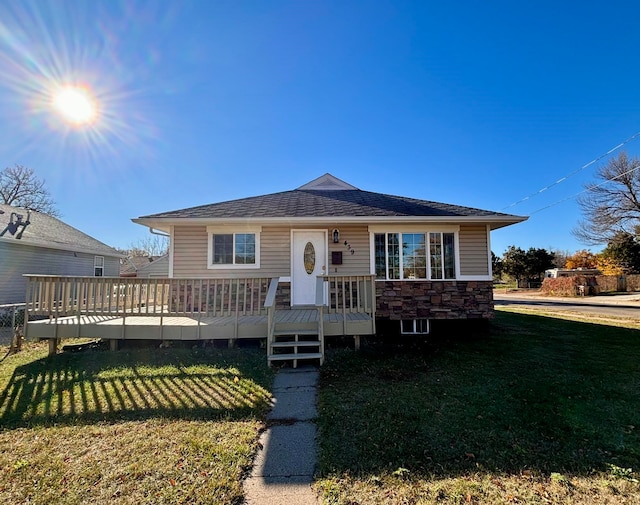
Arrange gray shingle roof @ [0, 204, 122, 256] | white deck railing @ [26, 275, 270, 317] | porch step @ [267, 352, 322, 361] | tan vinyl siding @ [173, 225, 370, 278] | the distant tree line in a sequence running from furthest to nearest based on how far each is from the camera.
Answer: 1. the distant tree line
2. gray shingle roof @ [0, 204, 122, 256]
3. tan vinyl siding @ [173, 225, 370, 278]
4. white deck railing @ [26, 275, 270, 317]
5. porch step @ [267, 352, 322, 361]

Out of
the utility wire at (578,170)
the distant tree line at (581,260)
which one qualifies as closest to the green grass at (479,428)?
the utility wire at (578,170)

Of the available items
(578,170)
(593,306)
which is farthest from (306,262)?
(593,306)

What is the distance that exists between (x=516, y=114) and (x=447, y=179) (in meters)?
4.01

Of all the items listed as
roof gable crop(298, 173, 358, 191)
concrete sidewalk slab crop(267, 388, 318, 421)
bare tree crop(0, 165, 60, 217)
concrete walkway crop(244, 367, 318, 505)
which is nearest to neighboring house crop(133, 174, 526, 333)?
roof gable crop(298, 173, 358, 191)

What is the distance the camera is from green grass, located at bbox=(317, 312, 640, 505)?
7.75 ft

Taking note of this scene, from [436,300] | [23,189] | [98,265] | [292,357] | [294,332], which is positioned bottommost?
[292,357]

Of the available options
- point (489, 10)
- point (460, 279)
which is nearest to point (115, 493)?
point (460, 279)

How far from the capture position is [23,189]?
22047 mm

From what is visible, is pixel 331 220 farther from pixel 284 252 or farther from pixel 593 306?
pixel 593 306

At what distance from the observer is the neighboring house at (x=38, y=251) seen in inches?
438

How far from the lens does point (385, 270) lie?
25.3ft

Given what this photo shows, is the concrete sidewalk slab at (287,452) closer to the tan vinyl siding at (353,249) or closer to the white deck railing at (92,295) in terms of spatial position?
the white deck railing at (92,295)

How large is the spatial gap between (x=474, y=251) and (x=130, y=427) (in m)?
7.79

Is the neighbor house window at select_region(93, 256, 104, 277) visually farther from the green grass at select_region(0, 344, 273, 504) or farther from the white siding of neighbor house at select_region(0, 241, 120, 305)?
the green grass at select_region(0, 344, 273, 504)
